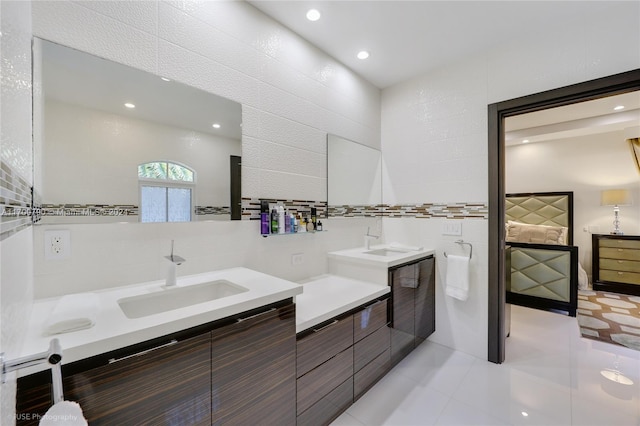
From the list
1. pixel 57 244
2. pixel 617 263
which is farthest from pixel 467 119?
pixel 617 263

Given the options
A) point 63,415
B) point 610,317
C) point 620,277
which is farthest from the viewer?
point 620,277

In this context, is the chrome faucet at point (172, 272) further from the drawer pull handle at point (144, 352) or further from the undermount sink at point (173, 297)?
the drawer pull handle at point (144, 352)

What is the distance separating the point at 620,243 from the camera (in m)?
4.09

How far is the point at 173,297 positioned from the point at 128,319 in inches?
15.9

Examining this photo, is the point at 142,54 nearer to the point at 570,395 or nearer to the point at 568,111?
the point at 570,395

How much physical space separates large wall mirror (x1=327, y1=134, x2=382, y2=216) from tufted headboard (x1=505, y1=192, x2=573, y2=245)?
3.61 m

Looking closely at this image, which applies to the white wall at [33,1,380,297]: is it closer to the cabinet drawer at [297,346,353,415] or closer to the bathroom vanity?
the bathroom vanity

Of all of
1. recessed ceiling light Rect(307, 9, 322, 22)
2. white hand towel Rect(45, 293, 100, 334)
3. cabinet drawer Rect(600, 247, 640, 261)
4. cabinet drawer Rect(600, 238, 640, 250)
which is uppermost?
recessed ceiling light Rect(307, 9, 322, 22)

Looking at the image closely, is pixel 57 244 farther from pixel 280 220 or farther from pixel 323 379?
pixel 323 379

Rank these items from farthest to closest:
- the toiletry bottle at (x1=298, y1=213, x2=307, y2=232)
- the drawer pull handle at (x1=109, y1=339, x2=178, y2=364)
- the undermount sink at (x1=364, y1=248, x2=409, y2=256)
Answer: the undermount sink at (x1=364, y1=248, x2=409, y2=256) → the toiletry bottle at (x1=298, y1=213, x2=307, y2=232) → the drawer pull handle at (x1=109, y1=339, x2=178, y2=364)

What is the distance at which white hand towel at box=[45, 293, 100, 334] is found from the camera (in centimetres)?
88

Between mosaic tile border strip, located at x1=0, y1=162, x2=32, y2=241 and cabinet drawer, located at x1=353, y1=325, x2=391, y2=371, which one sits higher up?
mosaic tile border strip, located at x1=0, y1=162, x2=32, y2=241

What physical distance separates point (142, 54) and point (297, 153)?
1113mm

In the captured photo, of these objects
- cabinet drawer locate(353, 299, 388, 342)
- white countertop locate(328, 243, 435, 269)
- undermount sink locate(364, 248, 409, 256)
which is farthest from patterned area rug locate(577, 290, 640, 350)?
cabinet drawer locate(353, 299, 388, 342)
